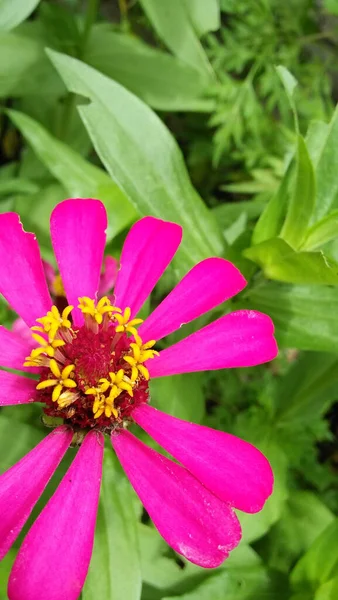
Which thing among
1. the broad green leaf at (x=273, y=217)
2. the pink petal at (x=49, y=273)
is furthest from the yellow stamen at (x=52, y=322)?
the pink petal at (x=49, y=273)

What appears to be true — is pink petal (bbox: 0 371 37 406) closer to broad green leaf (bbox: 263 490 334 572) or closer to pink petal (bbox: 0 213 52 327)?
pink petal (bbox: 0 213 52 327)

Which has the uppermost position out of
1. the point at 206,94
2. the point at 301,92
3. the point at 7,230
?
the point at 7,230

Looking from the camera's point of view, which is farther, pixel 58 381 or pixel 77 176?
pixel 77 176

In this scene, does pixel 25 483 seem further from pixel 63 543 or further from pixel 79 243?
pixel 79 243

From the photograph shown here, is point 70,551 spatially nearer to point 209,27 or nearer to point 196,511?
point 196,511

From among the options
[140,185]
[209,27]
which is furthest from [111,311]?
[209,27]

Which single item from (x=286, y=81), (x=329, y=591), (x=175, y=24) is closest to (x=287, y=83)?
(x=286, y=81)
